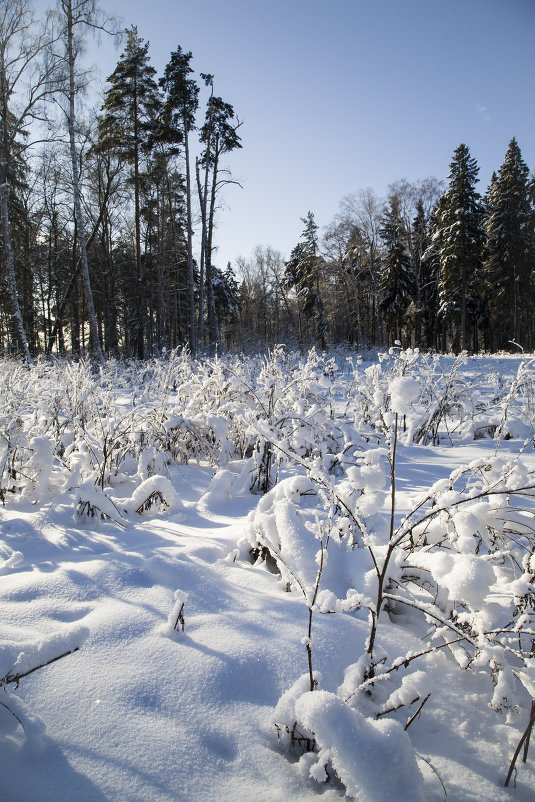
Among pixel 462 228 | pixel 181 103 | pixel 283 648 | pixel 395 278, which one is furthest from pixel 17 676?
pixel 395 278

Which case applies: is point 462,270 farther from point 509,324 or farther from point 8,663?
point 8,663

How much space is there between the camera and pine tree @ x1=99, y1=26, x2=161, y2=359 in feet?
47.5

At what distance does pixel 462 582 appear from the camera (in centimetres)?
106

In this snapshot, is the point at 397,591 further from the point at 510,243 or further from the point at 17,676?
the point at 510,243

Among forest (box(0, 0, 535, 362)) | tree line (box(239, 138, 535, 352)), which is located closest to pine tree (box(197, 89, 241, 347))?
forest (box(0, 0, 535, 362))

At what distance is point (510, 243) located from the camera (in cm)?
2539

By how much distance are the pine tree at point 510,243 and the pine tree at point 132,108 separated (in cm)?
2003

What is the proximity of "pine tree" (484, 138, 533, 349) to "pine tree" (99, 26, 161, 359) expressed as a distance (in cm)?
2003

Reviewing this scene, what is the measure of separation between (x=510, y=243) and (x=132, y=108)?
23.1m

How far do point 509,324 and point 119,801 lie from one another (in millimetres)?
33499

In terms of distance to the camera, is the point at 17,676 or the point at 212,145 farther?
the point at 212,145

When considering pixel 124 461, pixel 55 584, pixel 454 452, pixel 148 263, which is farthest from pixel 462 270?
pixel 55 584

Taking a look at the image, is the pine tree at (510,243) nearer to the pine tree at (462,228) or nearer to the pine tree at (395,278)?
the pine tree at (462,228)

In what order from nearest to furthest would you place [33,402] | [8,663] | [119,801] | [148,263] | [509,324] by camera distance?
[119,801] < [8,663] < [33,402] < [148,263] < [509,324]
